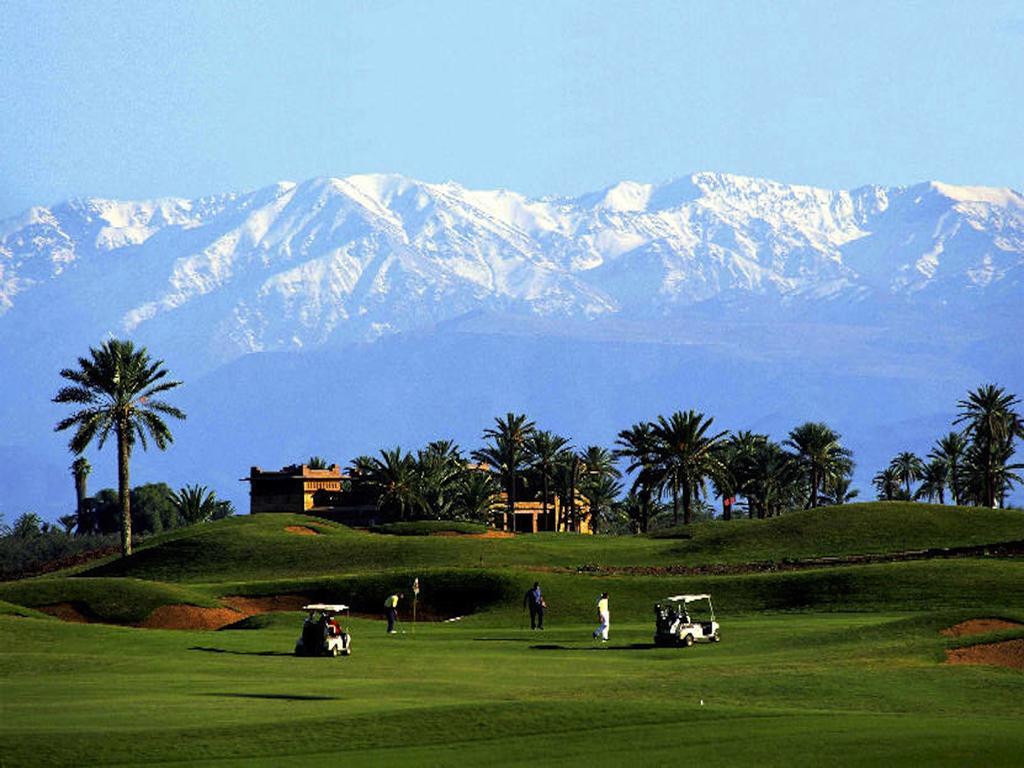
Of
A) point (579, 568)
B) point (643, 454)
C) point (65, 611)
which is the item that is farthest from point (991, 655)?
point (643, 454)

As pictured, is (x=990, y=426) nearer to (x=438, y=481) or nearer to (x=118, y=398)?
(x=438, y=481)

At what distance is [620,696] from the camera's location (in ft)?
135

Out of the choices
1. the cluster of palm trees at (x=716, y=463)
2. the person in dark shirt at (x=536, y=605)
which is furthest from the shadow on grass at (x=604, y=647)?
the cluster of palm trees at (x=716, y=463)

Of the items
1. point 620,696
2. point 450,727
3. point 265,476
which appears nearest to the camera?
point 450,727

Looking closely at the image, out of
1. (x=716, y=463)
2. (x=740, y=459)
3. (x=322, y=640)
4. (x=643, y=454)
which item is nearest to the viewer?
(x=322, y=640)

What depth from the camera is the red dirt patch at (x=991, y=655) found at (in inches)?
1976

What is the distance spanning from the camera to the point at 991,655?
50.8 metres

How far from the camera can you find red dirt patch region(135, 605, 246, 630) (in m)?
76.9

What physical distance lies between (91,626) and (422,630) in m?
13.0

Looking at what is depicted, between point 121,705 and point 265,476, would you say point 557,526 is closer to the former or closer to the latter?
point 265,476

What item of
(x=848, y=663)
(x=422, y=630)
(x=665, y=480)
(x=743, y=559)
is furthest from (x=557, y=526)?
(x=848, y=663)

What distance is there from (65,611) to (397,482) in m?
73.7

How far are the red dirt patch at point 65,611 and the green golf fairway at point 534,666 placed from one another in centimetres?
39

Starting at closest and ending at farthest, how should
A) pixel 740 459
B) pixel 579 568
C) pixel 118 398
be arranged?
pixel 579 568, pixel 118 398, pixel 740 459
